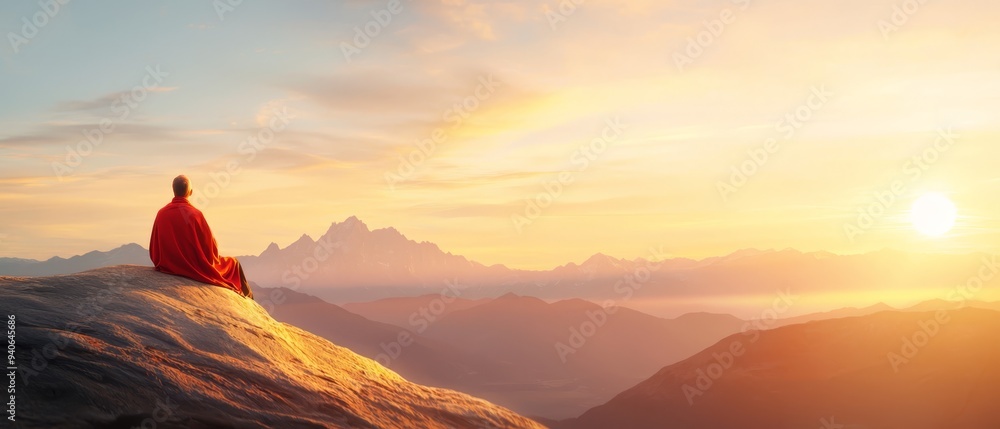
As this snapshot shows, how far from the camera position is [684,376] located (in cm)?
10719

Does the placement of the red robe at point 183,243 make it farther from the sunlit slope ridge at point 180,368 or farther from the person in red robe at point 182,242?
the sunlit slope ridge at point 180,368

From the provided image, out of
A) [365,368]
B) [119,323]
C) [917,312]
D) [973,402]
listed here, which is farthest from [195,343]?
[917,312]

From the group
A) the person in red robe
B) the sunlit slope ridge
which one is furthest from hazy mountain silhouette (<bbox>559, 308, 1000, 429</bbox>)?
the person in red robe

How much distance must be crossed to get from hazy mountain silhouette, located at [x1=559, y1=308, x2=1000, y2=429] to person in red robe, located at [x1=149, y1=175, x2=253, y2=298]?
264 ft

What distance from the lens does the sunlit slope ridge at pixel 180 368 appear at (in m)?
8.56

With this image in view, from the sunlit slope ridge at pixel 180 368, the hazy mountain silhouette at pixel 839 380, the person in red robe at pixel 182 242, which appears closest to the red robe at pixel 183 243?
the person in red robe at pixel 182 242

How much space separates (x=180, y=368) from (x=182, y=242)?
441 cm

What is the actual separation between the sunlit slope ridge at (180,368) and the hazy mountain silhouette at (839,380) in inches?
3089

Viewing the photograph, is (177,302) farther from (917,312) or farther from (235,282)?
(917,312)

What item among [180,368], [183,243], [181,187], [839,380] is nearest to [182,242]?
[183,243]

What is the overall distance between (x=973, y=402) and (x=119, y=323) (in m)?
87.7

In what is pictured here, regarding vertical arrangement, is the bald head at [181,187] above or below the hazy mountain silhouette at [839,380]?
below

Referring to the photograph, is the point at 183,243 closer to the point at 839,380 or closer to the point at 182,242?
the point at 182,242

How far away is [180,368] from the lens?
9.60 m
